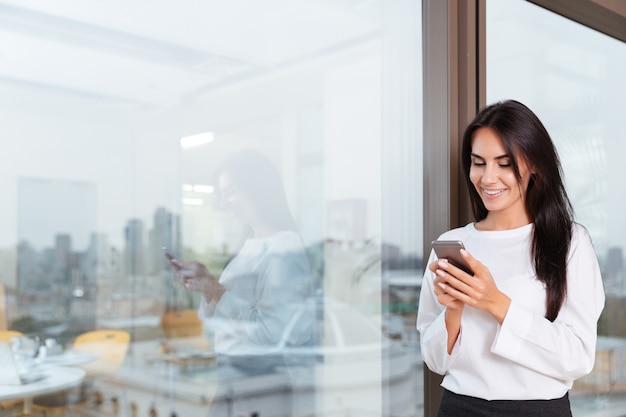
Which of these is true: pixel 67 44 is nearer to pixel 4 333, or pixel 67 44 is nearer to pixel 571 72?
pixel 4 333

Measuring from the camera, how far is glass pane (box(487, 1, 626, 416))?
257cm

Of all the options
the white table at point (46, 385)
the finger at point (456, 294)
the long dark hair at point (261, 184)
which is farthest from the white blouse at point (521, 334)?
the white table at point (46, 385)

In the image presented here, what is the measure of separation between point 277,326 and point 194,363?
10.9 inches

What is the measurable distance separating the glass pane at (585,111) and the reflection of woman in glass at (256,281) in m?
1.00

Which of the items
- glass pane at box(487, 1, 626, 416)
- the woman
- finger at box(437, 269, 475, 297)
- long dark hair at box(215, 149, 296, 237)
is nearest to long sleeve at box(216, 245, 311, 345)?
long dark hair at box(215, 149, 296, 237)

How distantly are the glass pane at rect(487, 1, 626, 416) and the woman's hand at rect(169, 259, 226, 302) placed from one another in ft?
4.09

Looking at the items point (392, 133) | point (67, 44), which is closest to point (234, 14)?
point (67, 44)

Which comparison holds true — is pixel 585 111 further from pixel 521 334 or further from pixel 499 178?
pixel 521 334

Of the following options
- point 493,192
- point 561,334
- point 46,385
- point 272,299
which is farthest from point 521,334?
point 46,385

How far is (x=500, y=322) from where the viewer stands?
5.25ft

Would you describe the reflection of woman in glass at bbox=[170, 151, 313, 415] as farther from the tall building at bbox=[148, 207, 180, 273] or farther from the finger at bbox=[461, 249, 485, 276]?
the finger at bbox=[461, 249, 485, 276]

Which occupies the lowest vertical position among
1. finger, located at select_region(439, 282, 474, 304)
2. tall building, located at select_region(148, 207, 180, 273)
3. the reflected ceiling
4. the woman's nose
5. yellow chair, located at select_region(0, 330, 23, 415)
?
yellow chair, located at select_region(0, 330, 23, 415)

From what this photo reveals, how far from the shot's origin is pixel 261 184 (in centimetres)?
184

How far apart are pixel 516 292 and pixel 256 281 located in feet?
2.17
